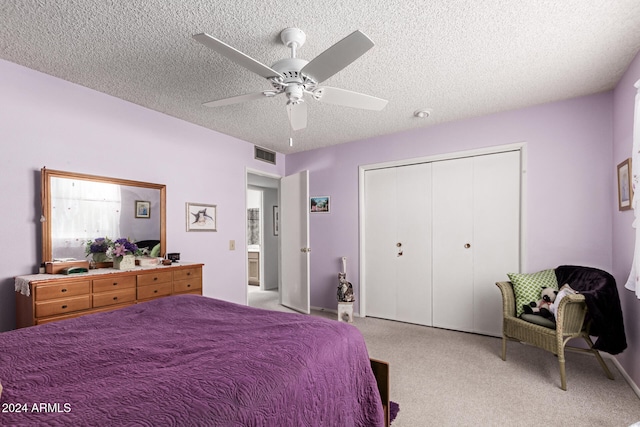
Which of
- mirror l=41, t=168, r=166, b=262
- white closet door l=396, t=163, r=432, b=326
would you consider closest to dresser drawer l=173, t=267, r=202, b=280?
mirror l=41, t=168, r=166, b=262

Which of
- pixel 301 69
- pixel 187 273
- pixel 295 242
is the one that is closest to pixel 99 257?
pixel 187 273

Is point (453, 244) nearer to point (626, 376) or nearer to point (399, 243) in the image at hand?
point (399, 243)

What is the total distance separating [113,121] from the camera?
2918mm

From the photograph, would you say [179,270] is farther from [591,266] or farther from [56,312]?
[591,266]

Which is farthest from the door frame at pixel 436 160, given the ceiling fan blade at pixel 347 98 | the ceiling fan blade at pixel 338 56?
the ceiling fan blade at pixel 338 56

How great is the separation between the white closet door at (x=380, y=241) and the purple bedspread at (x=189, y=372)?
2.62m

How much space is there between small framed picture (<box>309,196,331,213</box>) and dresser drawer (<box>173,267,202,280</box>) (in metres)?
2.07

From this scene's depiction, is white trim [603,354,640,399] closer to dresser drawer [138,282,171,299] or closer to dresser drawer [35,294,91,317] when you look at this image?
dresser drawer [138,282,171,299]

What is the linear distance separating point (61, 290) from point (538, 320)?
12.4 feet

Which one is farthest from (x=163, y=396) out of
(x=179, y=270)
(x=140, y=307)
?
(x=179, y=270)

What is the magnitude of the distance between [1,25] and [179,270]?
2183 mm

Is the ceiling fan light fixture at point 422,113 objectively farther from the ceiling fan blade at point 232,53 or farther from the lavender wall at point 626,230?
the ceiling fan blade at point 232,53

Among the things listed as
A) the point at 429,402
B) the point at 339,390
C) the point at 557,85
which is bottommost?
the point at 429,402

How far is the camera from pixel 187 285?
124 inches
